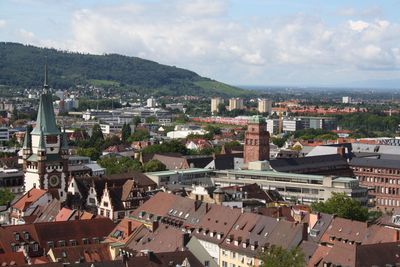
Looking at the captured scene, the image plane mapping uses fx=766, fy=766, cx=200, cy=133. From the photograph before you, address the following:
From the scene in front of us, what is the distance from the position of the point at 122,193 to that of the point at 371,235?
145ft

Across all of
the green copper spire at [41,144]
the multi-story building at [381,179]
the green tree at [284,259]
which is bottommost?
the multi-story building at [381,179]

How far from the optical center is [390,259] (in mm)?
73375

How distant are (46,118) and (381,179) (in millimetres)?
73140

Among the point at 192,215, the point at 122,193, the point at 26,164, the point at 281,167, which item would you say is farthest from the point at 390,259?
the point at 281,167

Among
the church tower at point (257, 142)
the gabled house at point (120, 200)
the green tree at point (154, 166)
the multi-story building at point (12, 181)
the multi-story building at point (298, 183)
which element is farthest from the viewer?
the church tower at point (257, 142)

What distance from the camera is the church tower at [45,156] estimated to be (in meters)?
126

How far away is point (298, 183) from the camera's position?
142 meters

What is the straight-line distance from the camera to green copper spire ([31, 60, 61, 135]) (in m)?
130

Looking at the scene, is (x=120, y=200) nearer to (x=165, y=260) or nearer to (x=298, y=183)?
(x=298, y=183)

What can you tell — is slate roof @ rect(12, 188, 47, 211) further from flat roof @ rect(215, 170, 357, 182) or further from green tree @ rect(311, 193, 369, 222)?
flat roof @ rect(215, 170, 357, 182)

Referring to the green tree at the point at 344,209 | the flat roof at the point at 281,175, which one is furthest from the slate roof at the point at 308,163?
the green tree at the point at 344,209

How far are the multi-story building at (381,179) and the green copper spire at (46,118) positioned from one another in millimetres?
66682

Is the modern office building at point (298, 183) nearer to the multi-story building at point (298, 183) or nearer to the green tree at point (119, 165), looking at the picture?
the multi-story building at point (298, 183)

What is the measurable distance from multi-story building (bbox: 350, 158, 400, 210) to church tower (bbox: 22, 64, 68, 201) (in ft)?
213
